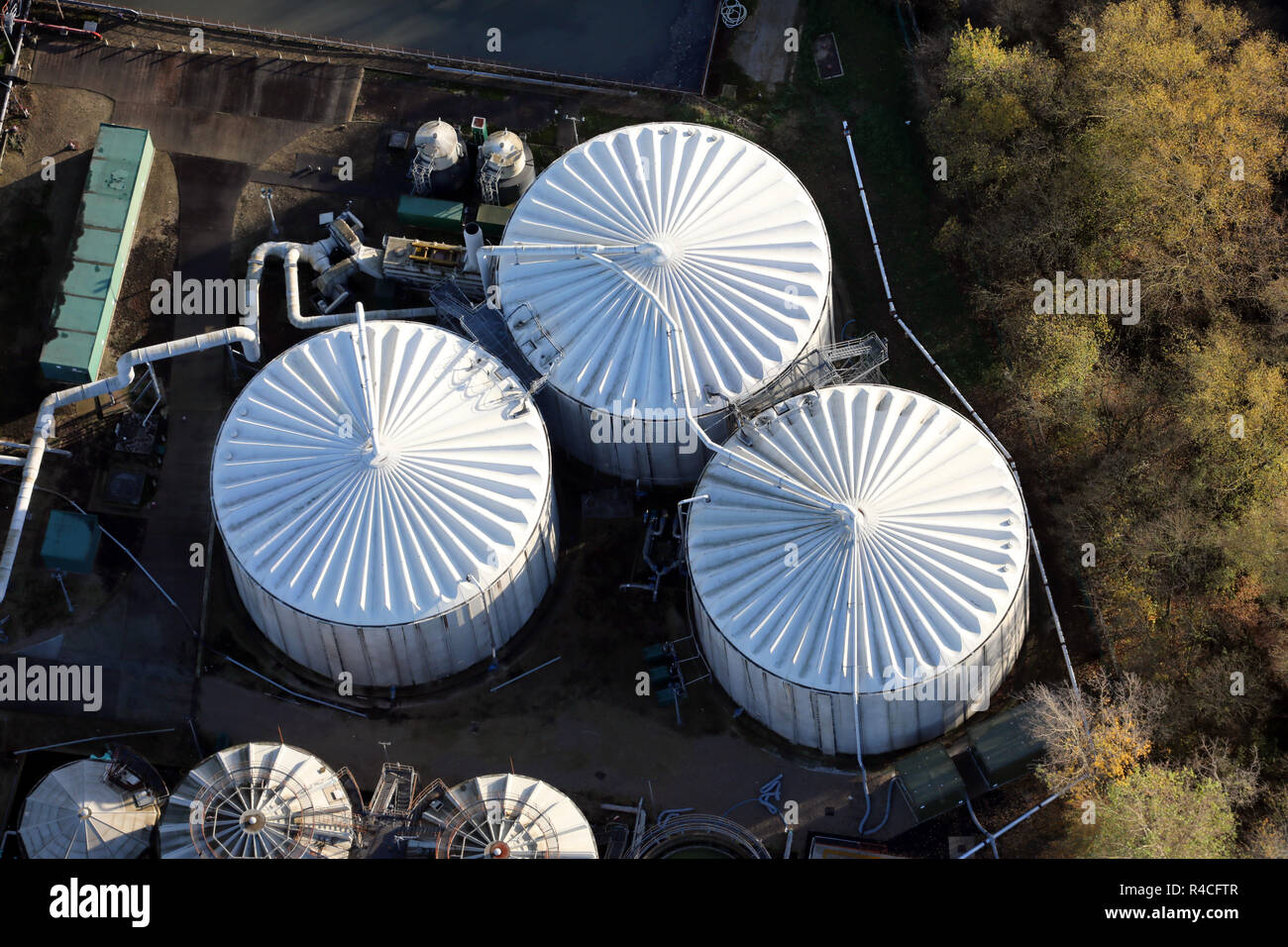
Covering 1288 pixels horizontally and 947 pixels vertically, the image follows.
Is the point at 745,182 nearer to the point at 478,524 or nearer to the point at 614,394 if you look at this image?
the point at 614,394

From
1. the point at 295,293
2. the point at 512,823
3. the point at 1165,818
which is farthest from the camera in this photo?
the point at 295,293

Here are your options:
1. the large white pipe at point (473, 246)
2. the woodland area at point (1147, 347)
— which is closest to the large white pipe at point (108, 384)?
the large white pipe at point (473, 246)

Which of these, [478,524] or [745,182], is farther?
[745,182]

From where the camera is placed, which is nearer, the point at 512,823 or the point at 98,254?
the point at 512,823

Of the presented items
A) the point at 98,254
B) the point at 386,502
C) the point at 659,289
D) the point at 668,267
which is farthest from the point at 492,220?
the point at 98,254

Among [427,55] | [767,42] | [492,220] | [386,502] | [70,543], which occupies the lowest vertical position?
[70,543]

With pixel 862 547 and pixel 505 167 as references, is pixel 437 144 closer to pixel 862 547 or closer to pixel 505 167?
pixel 505 167

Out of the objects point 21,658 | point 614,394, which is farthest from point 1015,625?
point 21,658
